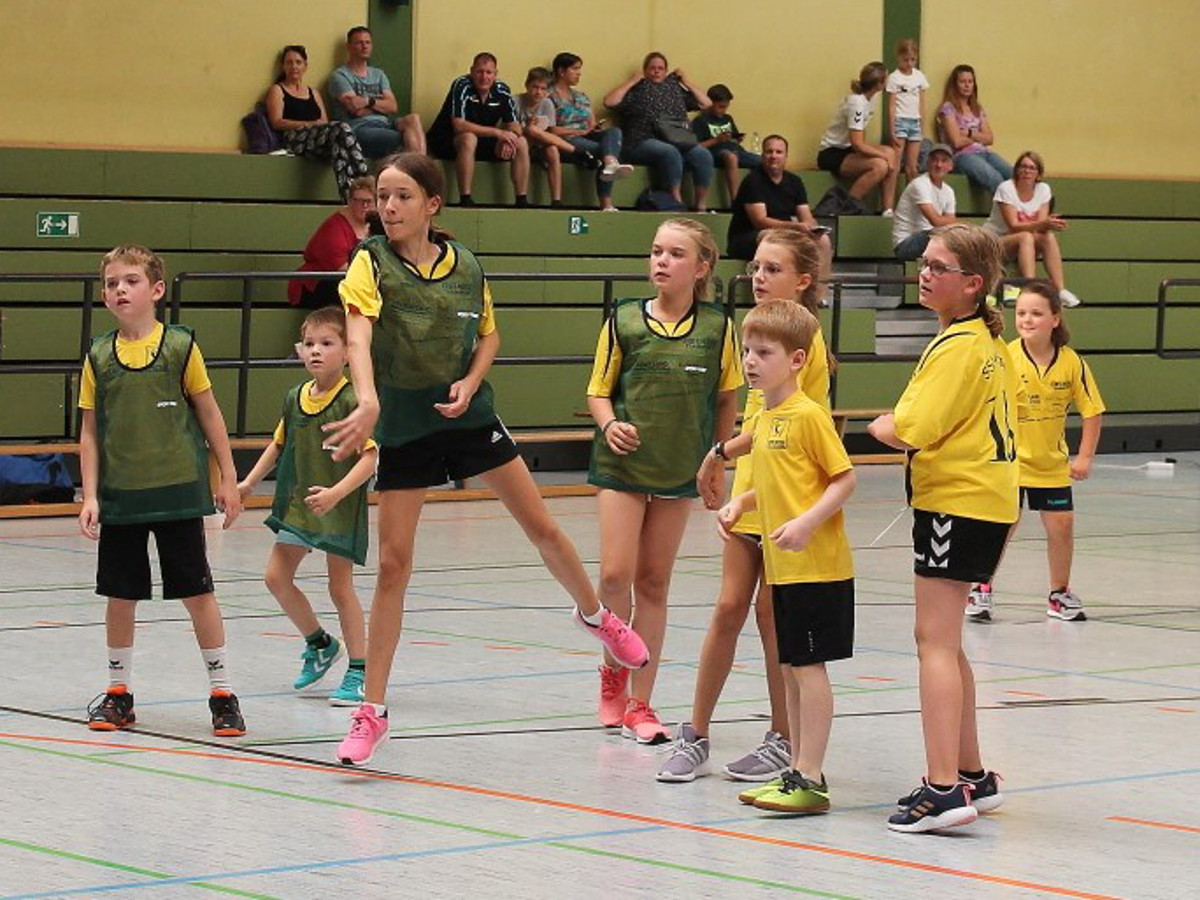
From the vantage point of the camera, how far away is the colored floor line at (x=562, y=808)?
550cm

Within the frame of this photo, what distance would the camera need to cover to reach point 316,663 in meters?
8.16

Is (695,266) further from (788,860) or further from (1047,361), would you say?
(1047,361)

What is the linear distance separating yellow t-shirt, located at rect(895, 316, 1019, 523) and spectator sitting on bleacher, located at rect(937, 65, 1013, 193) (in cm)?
1642

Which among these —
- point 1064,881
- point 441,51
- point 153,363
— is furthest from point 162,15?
point 1064,881

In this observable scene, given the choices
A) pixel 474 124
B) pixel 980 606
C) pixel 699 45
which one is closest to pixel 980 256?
pixel 980 606

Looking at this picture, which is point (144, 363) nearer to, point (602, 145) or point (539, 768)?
point (539, 768)

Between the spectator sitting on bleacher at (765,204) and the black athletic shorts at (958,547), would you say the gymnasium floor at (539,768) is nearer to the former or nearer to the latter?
the black athletic shorts at (958,547)

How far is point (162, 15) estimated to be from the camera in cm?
1805

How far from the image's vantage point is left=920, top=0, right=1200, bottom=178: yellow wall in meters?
23.4

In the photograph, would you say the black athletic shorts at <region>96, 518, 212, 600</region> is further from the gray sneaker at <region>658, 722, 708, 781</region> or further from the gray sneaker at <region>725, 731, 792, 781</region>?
the gray sneaker at <region>725, 731, 792, 781</region>

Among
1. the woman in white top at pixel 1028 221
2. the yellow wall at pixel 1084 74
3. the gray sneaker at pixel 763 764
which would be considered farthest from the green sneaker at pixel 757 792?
the yellow wall at pixel 1084 74

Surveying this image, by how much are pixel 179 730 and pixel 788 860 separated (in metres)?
2.45

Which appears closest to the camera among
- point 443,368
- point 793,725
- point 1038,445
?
point 793,725

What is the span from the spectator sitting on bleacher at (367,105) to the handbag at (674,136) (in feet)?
8.05
